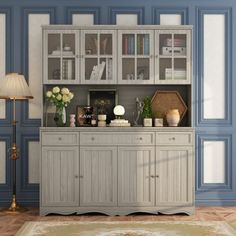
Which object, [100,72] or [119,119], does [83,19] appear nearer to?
[100,72]

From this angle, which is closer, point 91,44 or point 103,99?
point 91,44

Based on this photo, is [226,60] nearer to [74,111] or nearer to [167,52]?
[167,52]

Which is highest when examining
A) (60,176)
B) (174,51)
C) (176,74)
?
(174,51)

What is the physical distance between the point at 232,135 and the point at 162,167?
1227mm

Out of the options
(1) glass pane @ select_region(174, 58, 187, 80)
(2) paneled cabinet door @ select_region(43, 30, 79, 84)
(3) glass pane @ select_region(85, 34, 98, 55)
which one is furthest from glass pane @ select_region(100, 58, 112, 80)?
(1) glass pane @ select_region(174, 58, 187, 80)

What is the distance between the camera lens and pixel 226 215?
6.11m

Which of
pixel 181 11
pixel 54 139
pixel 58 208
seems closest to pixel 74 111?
pixel 54 139

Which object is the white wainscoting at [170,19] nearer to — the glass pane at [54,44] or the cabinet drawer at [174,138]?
the glass pane at [54,44]

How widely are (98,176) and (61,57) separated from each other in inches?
57.9

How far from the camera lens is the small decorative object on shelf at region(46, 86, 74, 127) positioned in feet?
20.5

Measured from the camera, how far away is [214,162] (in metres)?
6.75

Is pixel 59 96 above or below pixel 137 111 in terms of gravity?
above

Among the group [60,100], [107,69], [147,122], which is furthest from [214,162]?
[60,100]

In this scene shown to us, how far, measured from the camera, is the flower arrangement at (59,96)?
6238 millimetres
